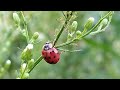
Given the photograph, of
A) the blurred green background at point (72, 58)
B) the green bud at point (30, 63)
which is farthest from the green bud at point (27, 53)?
the blurred green background at point (72, 58)

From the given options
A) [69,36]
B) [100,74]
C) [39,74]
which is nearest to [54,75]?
[39,74]

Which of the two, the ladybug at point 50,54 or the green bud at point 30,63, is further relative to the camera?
the ladybug at point 50,54

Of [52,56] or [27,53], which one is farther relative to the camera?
[52,56]

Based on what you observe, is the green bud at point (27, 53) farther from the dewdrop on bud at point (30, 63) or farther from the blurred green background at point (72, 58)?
the blurred green background at point (72, 58)

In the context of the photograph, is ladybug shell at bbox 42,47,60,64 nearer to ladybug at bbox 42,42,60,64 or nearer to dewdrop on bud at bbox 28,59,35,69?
ladybug at bbox 42,42,60,64

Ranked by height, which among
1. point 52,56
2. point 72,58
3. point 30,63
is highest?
point 30,63

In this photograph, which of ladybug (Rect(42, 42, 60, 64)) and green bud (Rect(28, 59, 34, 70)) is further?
ladybug (Rect(42, 42, 60, 64))

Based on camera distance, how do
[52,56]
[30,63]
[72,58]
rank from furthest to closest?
[72,58] → [52,56] → [30,63]

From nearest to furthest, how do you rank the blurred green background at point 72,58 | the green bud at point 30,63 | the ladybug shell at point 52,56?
the green bud at point 30,63 < the ladybug shell at point 52,56 < the blurred green background at point 72,58

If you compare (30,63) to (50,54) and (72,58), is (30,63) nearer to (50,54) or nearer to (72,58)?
(50,54)

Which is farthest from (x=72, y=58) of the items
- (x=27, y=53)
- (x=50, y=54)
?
(x=27, y=53)

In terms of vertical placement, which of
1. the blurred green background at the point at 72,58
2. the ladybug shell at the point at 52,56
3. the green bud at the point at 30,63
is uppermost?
the green bud at the point at 30,63

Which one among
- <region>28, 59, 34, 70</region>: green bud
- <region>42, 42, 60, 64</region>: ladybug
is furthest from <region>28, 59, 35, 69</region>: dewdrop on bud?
<region>42, 42, 60, 64</region>: ladybug

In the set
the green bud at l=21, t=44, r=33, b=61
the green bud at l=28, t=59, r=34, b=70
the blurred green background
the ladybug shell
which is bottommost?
the blurred green background
